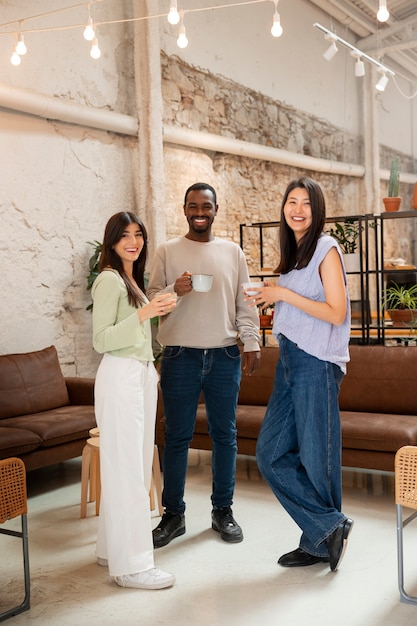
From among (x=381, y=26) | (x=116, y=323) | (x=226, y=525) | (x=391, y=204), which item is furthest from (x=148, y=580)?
(x=381, y=26)

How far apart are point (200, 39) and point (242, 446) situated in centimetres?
514

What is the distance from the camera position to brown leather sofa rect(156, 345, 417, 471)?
4.43 m

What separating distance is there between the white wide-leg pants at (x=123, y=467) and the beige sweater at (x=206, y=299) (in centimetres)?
56

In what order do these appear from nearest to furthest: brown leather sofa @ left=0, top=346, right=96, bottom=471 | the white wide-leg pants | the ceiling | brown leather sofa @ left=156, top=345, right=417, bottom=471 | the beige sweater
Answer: the white wide-leg pants
the beige sweater
brown leather sofa @ left=156, top=345, right=417, bottom=471
brown leather sofa @ left=0, top=346, right=96, bottom=471
the ceiling

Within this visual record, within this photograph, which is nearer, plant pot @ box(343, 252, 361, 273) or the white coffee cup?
the white coffee cup

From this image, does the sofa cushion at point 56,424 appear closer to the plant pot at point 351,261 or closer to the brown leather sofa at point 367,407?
the brown leather sofa at point 367,407

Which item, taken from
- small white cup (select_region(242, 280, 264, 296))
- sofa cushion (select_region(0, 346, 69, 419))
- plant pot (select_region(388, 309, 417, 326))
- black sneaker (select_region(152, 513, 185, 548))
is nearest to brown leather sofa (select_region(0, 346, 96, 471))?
sofa cushion (select_region(0, 346, 69, 419))

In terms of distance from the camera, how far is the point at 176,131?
7.46 m

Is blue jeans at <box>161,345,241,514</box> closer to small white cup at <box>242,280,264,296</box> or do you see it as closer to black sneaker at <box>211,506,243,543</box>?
black sneaker at <box>211,506,243,543</box>

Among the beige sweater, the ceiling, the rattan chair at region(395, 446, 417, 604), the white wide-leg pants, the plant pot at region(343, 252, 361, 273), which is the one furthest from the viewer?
the ceiling

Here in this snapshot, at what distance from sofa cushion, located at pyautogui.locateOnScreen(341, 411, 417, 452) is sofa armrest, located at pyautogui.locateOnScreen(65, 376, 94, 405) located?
2.10m

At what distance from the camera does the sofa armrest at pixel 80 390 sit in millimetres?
5738

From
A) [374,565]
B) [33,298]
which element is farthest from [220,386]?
[33,298]

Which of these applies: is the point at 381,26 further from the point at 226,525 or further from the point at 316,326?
the point at 226,525
